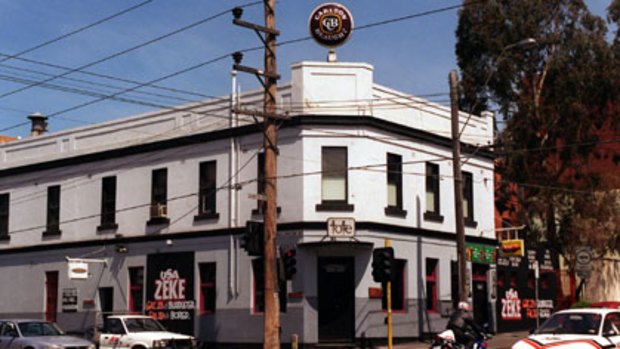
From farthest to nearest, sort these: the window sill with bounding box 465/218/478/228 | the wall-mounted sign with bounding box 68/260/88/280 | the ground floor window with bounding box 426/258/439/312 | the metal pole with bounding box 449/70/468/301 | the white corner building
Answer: the window sill with bounding box 465/218/478/228 < the wall-mounted sign with bounding box 68/260/88/280 < the ground floor window with bounding box 426/258/439/312 < the white corner building < the metal pole with bounding box 449/70/468/301

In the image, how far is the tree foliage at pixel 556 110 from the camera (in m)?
43.1

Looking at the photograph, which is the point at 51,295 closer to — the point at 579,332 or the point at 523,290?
the point at 523,290

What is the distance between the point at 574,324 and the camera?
1758cm

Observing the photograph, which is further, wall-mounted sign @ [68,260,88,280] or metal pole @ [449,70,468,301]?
wall-mounted sign @ [68,260,88,280]

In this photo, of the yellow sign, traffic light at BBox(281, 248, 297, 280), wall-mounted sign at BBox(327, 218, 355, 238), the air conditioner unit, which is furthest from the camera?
the yellow sign

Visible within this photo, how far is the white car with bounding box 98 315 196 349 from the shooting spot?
77.3 ft

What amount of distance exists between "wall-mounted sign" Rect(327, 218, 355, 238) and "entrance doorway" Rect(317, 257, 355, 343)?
4.01ft

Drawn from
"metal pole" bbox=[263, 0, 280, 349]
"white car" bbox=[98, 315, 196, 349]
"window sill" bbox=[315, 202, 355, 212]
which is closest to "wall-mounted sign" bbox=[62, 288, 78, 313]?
"white car" bbox=[98, 315, 196, 349]

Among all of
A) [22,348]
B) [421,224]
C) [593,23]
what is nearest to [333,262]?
[421,224]

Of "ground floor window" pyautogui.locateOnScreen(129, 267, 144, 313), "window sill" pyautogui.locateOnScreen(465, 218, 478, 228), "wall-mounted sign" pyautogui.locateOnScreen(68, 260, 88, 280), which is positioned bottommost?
"ground floor window" pyautogui.locateOnScreen(129, 267, 144, 313)

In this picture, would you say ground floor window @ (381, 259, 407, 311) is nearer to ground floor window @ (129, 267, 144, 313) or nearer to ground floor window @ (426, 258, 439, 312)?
ground floor window @ (426, 258, 439, 312)

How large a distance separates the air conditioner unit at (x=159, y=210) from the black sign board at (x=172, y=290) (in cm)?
155

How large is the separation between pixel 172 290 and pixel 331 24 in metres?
11.7

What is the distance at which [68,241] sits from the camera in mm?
36688
